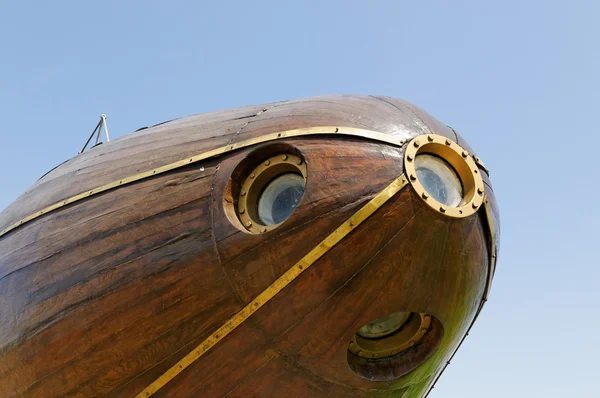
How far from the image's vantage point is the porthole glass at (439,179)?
483cm

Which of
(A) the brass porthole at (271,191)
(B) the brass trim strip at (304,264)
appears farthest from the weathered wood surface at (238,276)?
(A) the brass porthole at (271,191)

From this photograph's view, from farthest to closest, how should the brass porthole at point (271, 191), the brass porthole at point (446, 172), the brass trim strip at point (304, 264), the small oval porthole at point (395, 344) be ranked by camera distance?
the small oval porthole at point (395, 344) → the brass porthole at point (271, 191) → the brass porthole at point (446, 172) → the brass trim strip at point (304, 264)

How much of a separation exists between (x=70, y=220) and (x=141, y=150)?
84 centimetres

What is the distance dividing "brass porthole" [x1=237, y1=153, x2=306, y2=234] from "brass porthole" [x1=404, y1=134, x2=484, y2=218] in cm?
82

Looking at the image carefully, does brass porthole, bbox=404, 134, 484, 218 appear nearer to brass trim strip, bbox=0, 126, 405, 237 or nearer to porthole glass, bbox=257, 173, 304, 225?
brass trim strip, bbox=0, 126, 405, 237

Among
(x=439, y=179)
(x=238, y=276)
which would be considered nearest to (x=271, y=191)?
(x=238, y=276)

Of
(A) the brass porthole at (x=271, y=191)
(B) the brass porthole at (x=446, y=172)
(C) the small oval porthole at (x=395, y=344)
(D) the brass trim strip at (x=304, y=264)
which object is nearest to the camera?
(D) the brass trim strip at (x=304, y=264)

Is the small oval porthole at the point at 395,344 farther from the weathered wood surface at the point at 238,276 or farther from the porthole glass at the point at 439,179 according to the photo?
the porthole glass at the point at 439,179

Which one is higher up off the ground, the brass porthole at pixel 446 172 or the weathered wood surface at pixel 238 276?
the brass porthole at pixel 446 172

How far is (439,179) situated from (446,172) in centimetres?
12

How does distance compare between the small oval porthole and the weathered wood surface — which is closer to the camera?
the weathered wood surface

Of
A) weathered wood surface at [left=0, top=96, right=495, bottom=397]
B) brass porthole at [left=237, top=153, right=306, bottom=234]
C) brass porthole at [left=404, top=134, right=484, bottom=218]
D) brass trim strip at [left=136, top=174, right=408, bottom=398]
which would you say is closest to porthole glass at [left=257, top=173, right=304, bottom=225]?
brass porthole at [left=237, top=153, right=306, bottom=234]

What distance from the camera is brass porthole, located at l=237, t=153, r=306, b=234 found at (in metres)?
4.89

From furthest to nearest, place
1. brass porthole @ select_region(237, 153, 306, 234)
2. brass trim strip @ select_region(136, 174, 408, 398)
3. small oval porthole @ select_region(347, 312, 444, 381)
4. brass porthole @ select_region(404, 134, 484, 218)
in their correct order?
small oval porthole @ select_region(347, 312, 444, 381) → brass porthole @ select_region(237, 153, 306, 234) → brass porthole @ select_region(404, 134, 484, 218) → brass trim strip @ select_region(136, 174, 408, 398)
